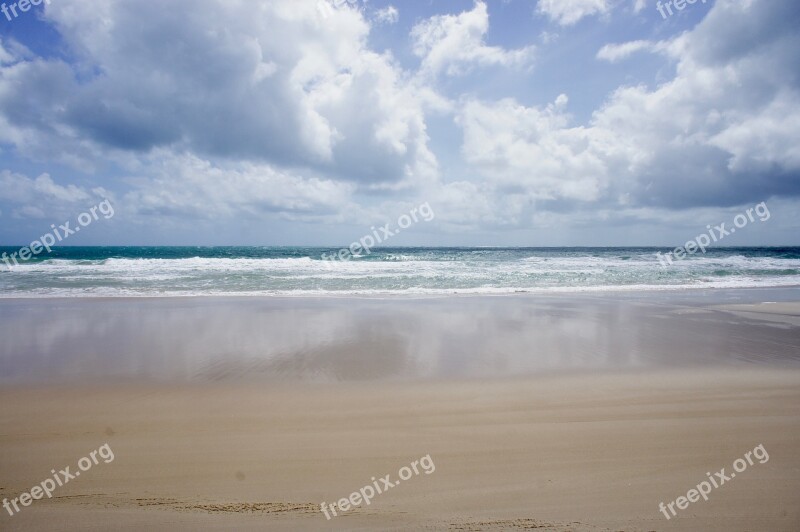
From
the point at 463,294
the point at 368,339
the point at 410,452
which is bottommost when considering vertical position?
the point at 410,452

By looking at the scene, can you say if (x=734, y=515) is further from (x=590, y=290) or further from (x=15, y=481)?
(x=590, y=290)

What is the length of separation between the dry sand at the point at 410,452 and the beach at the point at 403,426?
0.07 feet

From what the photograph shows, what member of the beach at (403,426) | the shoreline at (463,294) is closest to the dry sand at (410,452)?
the beach at (403,426)

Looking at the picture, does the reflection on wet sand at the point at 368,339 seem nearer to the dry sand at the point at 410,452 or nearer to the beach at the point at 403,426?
the beach at the point at 403,426

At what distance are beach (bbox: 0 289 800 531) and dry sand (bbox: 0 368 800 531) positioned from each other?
2cm

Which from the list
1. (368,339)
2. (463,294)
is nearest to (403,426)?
(368,339)

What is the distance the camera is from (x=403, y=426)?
4.39 m

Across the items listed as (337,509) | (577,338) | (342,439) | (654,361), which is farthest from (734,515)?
(577,338)

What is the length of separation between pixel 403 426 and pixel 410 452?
0.53 meters

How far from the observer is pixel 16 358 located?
23.0 feet

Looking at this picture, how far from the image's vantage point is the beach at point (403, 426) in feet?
10.2

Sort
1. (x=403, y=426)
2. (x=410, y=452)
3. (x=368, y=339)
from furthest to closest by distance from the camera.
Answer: (x=368, y=339) < (x=403, y=426) < (x=410, y=452)

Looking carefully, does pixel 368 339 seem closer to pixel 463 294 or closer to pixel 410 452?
pixel 410 452

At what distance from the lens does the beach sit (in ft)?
10.2
